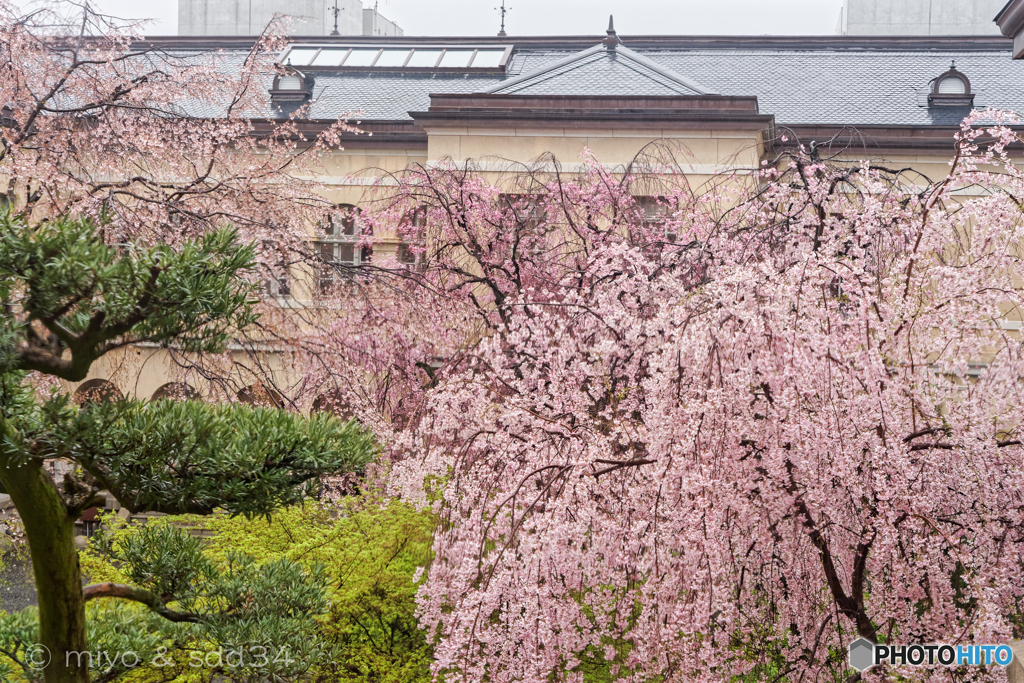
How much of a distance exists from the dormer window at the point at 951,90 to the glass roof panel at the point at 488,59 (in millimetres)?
9447

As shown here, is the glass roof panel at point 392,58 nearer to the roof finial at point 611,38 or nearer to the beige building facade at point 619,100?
the beige building facade at point 619,100

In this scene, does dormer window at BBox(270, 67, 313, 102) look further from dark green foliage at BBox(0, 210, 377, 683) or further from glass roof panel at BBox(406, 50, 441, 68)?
dark green foliage at BBox(0, 210, 377, 683)

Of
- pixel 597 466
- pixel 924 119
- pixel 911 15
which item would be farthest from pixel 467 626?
pixel 911 15

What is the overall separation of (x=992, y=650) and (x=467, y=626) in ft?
10.3

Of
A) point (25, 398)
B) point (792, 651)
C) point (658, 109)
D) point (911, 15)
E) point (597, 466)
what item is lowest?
point (792, 651)

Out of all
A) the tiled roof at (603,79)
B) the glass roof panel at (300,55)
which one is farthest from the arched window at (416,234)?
the glass roof panel at (300,55)

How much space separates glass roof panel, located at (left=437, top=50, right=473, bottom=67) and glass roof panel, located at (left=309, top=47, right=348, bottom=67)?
2.49 metres

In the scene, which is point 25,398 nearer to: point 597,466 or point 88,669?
point 88,669

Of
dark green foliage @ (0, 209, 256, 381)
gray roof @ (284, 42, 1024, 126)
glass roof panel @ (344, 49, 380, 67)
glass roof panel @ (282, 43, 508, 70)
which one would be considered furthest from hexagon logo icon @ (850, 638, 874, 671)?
glass roof panel @ (344, 49, 380, 67)

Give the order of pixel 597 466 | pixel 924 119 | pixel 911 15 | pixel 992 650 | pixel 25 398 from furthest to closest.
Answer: pixel 911 15 < pixel 924 119 < pixel 597 466 < pixel 992 650 < pixel 25 398

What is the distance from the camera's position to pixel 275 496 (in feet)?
12.1

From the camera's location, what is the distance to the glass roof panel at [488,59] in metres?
21.3

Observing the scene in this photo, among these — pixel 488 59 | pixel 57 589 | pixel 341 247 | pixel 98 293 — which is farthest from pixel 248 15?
pixel 98 293

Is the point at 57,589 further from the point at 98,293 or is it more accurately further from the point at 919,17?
the point at 919,17
